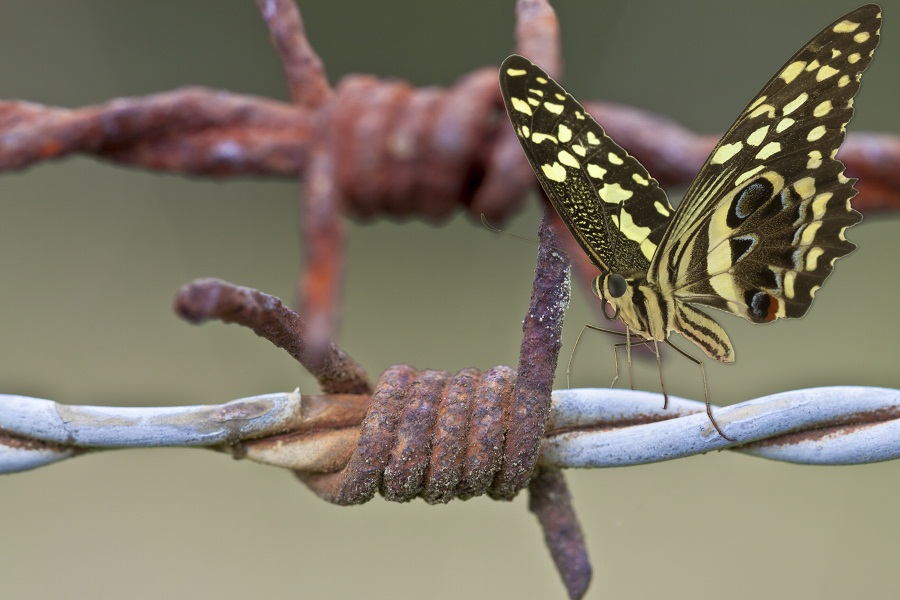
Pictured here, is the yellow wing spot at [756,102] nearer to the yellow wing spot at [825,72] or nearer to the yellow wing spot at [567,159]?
the yellow wing spot at [825,72]

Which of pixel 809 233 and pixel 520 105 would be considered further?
pixel 809 233

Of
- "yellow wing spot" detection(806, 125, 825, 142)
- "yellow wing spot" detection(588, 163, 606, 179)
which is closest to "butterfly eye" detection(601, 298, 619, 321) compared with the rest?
"yellow wing spot" detection(588, 163, 606, 179)

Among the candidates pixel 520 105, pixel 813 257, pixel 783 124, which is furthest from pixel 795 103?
pixel 520 105

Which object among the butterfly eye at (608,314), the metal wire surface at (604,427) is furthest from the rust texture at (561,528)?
the butterfly eye at (608,314)

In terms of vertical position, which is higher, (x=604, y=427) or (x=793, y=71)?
(x=793, y=71)

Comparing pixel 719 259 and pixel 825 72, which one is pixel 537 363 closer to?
pixel 719 259

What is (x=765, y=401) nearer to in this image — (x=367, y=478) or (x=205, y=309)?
(x=367, y=478)

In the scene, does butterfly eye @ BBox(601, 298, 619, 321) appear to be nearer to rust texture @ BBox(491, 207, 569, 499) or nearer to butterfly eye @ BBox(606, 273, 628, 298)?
butterfly eye @ BBox(606, 273, 628, 298)
